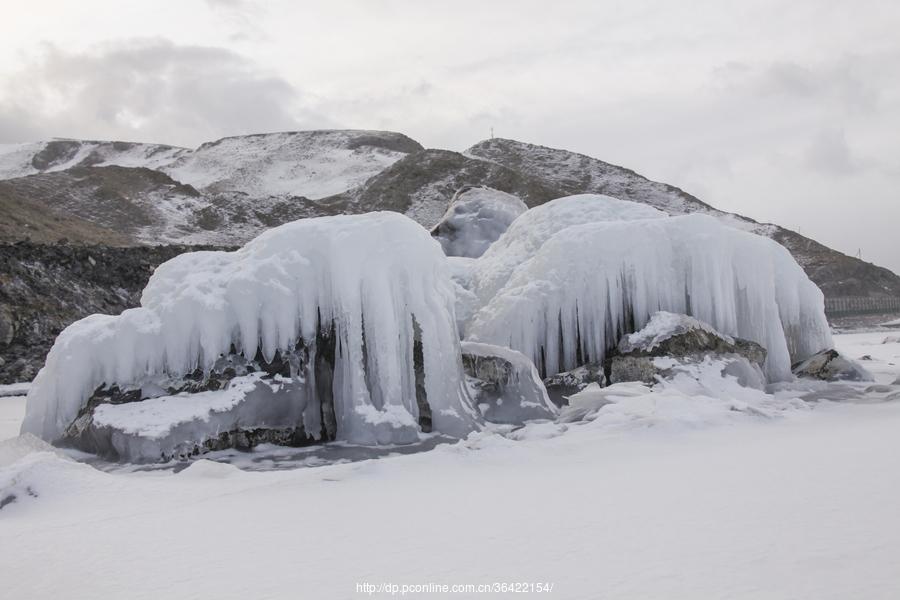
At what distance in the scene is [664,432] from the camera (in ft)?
23.1

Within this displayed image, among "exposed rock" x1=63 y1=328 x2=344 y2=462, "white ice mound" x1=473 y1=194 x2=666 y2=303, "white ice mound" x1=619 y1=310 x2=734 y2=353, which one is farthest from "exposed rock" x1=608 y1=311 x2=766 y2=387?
"exposed rock" x1=63 y1=328 x2=344 y2=462

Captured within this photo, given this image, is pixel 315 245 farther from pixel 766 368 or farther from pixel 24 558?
pixel 766 368

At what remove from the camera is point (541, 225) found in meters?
15.1

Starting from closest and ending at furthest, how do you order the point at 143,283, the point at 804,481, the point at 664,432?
1. the point at 804,481
2. the point at 664,432
3. the point at 143,283

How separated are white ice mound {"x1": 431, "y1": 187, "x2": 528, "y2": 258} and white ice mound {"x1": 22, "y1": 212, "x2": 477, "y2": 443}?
43.3 ft

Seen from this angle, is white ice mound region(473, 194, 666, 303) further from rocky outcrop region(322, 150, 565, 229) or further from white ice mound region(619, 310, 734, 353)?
rocky outcrop region(322, 150, 565, 229)

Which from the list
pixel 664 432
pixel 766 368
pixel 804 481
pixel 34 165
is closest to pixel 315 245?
pixel 664 432

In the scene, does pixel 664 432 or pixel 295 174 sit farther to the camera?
pixel 295 174

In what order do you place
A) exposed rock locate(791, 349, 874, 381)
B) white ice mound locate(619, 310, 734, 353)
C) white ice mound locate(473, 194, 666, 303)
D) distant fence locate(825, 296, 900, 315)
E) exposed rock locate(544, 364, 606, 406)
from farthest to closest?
distant fence locate(825, 296, 900, 315) → white ice mound locate(473, 194, 666, 303) → exposed rock locate(791, 349, 874, 381) → exposed rock locate(544, 364, 606, 406) → white ice mound locate(619, 310, 734, 353)

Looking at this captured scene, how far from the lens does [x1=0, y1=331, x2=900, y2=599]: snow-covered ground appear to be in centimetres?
273

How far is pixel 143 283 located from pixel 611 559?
21.1 meters

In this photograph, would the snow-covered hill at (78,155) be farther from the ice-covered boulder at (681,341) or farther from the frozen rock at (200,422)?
the ice-covered boulder at (681,341)

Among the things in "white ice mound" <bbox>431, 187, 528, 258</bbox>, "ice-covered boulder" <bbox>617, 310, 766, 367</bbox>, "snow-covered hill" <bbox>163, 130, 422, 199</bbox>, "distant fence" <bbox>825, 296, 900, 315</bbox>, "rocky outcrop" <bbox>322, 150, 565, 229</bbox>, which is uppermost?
"snow-covered hill" <bbox>163, 130, 422, 199</bbox>

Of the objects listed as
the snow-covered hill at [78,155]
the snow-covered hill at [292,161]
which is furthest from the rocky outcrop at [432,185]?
the snow-covered hill at [78,155]
